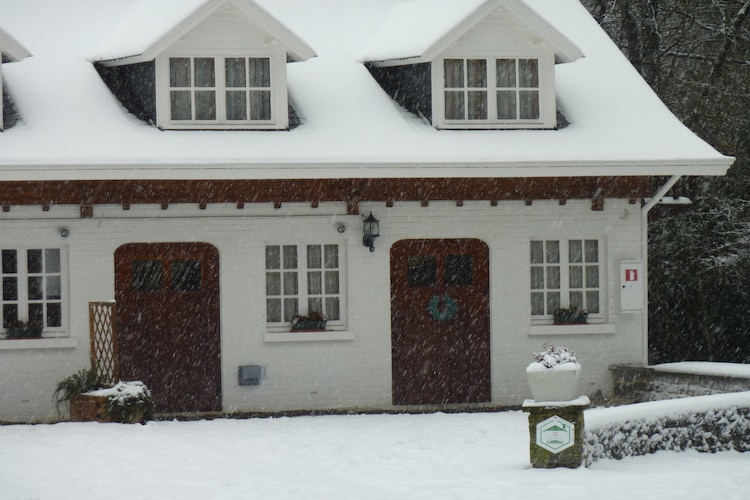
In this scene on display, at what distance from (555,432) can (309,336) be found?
203 inches

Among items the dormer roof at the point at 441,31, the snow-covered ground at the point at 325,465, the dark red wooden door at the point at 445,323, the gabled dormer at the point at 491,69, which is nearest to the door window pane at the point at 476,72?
the gabled dormer at the point at 491,69

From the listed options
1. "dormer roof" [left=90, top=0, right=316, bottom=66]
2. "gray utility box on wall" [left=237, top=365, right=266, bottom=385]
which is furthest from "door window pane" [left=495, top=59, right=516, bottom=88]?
"gray utility box on wall" [left=237, top=365, right=266, bottom=385]

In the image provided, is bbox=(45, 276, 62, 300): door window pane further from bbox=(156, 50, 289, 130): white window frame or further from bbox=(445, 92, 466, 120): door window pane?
bbox=(445, 92, 466, 120): door window pane

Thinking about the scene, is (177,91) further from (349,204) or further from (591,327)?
(591,327)

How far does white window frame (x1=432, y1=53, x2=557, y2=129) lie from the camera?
17344 millimetres

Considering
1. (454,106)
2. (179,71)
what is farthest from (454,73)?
(179,71)

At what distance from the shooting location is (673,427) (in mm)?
13562

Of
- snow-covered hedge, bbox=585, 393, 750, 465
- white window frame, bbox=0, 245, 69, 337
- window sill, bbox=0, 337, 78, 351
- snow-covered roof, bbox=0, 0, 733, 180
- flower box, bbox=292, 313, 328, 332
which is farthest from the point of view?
flower box, bbox=292, 313, 328, 332

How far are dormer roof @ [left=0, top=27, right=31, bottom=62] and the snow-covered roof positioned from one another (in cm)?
52

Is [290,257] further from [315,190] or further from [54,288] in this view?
[54,288]

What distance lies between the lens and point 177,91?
16688 mm

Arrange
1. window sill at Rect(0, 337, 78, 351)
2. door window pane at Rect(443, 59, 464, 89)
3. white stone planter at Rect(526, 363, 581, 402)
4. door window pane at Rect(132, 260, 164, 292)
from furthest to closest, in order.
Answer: door window pane at Rect(443, 59, 464, 89) < door window pane at Rect(132, 260, 164, 292) < window sill at Rect(0, 337, 78, 351) < white stone planter at Rect(526, 363, 581, 402)

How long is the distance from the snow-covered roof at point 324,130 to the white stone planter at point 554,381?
434 centimetres

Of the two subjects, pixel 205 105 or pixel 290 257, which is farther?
pixel 290 257
